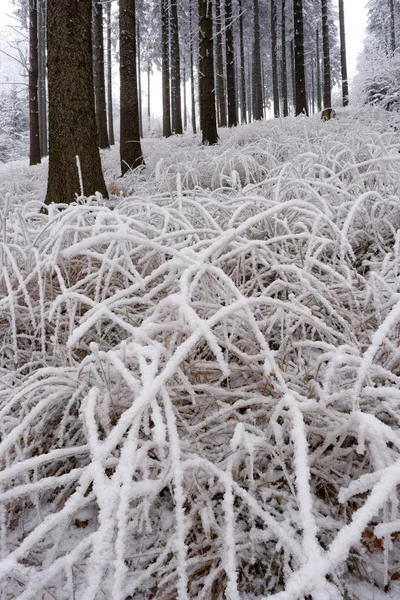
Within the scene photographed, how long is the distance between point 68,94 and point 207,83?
4.91 meters

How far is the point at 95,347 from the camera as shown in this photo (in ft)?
2.80

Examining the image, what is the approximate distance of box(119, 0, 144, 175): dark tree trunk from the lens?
6.25 metres

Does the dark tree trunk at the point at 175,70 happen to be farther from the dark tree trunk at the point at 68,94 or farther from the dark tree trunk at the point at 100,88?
the dark tree trunk at the point at 68,94

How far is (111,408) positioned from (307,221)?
4.25ft

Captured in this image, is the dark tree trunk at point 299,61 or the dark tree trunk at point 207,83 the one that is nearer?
the dark tree trunk at point 207,83

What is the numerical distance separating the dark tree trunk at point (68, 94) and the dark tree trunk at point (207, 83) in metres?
4.11

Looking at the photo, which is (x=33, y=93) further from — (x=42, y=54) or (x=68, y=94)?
(x=68, y=94)

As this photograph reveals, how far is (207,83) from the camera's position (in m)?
7.78

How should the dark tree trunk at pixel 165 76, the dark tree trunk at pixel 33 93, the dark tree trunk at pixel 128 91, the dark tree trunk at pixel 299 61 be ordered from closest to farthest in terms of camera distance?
the dark tree trunk at pixel 128 91 → the dark tree trunk at pixel 299 61 → the dark tree trunk at pixel 33 93 → the dark tree trunk at pixel 165 76

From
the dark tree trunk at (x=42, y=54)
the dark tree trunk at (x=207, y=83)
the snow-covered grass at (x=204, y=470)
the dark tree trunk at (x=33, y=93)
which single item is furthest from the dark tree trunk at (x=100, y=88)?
the snow-covered grass at (x=204, y=470)

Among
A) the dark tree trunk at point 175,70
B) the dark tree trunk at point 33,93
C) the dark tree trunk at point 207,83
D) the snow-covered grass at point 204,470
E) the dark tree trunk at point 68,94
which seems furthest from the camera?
the dark tree trunk at point 175,70

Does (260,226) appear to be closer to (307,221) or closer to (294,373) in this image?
(307,221)

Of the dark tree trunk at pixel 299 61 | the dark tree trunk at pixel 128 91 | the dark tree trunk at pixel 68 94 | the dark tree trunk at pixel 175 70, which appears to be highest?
the dark tree trunk at pixel 175 70

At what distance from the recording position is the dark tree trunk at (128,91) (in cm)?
625
